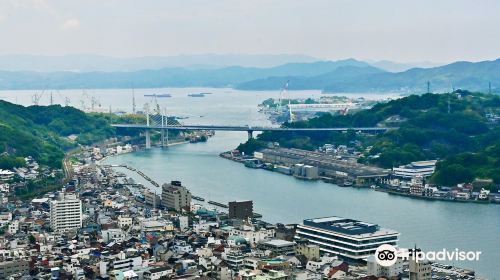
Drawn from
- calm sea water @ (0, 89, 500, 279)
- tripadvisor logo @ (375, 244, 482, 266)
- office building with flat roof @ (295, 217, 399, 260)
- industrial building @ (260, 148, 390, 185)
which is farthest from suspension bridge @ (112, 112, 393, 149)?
tripadvisor logo @ (375, 244, 482, 266)

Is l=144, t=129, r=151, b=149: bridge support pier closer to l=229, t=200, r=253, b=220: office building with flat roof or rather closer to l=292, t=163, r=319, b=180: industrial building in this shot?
l=292, t=163, r=319, b=180: industrial building

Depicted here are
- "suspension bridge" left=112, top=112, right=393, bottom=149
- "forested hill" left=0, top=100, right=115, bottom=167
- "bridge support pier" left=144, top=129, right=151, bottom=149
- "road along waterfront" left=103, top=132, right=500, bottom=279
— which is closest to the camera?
"road along waterfront" left=103, top=132, right=500, bottom=279

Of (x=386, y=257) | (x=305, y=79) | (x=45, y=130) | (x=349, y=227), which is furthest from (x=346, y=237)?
(x=305, y=79)

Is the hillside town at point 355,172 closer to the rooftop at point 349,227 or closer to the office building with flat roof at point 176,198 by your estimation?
the office building with flat roof at point 176,198

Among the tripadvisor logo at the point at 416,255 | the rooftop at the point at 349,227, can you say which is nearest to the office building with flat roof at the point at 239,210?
the rooftop at the point at 349,227

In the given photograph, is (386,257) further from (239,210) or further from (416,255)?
(239,210)
